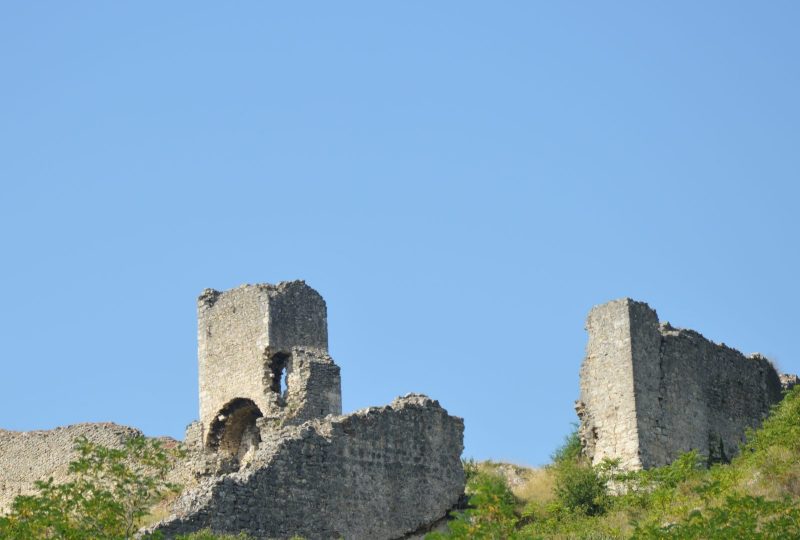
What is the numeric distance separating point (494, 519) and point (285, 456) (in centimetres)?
584

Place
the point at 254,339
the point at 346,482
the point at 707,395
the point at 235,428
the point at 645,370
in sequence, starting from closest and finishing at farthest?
the point at 346,482 → the point at 645,370 → the point at 707,395 → the point at 254,339 → the point at 235,428

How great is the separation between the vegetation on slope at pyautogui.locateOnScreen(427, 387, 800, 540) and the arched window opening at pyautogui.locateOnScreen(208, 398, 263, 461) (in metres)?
4.52

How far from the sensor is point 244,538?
92.6 feet

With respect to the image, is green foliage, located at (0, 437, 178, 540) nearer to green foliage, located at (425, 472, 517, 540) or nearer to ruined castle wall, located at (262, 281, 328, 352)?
green foliage, located at (425, 472, 517, 540)

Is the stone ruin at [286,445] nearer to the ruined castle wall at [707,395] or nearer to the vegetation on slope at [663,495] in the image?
the vegetation on slope at [663,495]

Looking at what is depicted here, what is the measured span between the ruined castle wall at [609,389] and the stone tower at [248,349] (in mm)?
5138

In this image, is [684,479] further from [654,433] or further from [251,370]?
[251,370]

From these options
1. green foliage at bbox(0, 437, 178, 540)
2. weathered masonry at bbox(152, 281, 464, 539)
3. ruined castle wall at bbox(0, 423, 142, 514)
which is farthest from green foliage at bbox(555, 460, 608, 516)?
ruined castle wall at bbox(0, 423, 142, 514)

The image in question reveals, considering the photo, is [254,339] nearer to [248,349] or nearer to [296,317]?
[248,349]

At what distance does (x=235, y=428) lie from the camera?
3956cm

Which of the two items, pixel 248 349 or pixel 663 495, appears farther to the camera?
pixel 248 349

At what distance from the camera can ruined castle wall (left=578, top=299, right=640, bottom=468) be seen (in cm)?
3541

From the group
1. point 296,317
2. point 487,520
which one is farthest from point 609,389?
point 487,520

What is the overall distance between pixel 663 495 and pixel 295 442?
5468 millimetres
